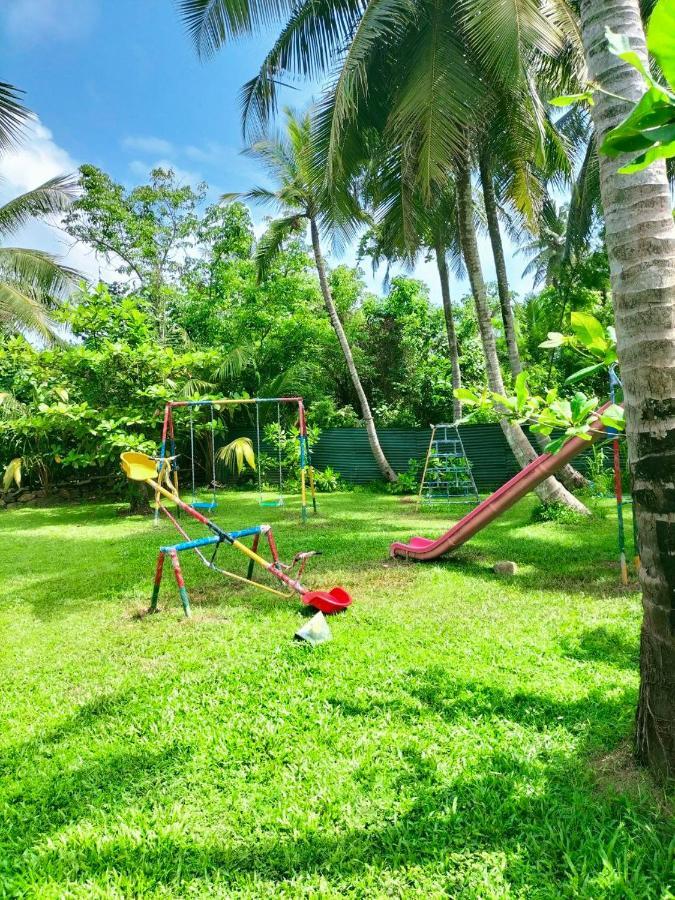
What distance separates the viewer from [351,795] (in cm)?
202

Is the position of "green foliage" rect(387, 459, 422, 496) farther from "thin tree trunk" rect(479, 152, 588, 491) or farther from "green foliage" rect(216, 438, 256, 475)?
"thin tree trunk" rect(479, 152, 588, 491)

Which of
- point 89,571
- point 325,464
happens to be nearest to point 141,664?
point 89,571

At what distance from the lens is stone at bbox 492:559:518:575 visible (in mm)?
5180

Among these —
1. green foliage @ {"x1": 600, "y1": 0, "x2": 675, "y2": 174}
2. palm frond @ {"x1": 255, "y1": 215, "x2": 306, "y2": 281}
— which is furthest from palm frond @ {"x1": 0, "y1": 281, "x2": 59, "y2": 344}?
green foliage @ {"x1": 600, "y1": 0, "x2": 675, "y2": 174}

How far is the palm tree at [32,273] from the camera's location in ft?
44.5

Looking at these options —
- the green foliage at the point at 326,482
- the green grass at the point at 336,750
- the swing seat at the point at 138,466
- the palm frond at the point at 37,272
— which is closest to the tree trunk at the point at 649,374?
the green grass at the point at 336,750

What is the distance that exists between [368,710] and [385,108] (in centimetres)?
823

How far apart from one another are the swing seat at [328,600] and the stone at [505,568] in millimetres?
1751

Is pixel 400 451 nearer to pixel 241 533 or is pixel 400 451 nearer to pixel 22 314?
pixel 241 533

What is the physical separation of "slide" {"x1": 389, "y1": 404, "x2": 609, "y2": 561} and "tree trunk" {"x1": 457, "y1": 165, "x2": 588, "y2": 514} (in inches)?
98.1

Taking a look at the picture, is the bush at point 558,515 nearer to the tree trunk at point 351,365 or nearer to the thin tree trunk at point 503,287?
the thin tree trunk at point 503,287

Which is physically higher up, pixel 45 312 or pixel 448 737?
pixel 45 312

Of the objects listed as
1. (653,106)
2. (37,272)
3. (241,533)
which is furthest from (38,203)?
(653,106)

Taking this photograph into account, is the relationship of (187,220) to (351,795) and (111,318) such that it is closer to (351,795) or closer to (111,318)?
(111,318)
